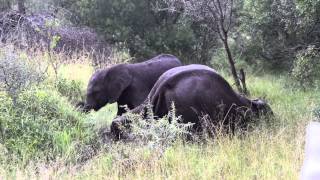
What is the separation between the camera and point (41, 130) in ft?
Answer: 21.8

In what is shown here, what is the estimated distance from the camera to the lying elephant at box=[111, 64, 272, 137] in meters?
6.90

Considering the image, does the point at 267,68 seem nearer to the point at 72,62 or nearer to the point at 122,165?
the point at 72,62

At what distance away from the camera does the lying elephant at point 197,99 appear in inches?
272

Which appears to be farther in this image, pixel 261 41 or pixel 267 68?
pixel 267 68

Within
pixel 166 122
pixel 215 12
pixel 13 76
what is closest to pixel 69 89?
pixel 13 76

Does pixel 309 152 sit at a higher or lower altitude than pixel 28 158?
higher

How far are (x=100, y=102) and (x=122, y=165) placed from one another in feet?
11.2

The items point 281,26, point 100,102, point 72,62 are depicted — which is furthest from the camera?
point 72,62

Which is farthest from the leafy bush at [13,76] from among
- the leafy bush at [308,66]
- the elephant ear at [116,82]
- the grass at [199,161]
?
the leafy bush at [308,66]

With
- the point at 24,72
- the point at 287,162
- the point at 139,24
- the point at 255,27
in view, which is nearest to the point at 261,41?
the point at 255,27

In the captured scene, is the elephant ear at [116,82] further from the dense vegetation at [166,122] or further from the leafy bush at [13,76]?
the leafy bush at [13,76]

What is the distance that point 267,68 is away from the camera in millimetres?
13852

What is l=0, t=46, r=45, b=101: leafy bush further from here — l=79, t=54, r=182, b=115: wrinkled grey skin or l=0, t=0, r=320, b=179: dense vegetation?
l=79, t=54, r=182, b=115: wrinkled grey skin

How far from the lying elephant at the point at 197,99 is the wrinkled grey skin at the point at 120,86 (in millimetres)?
1510
